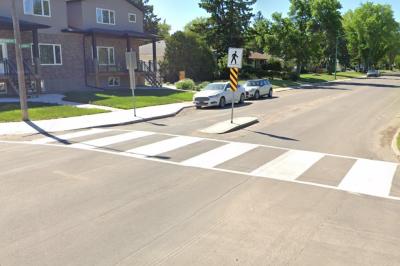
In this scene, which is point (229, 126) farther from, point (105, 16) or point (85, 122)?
point (105, 16)

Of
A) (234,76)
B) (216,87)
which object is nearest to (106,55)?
(216,87)

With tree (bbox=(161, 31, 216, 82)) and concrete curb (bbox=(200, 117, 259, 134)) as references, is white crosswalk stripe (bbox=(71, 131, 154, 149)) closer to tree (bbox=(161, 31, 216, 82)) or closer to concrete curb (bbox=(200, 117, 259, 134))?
concrete curb (bbox=(200, 117, 259, 134))

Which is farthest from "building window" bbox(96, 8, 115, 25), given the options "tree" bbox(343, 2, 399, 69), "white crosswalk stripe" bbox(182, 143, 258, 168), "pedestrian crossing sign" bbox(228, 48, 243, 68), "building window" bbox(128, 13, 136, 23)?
"tree" bbox(343, 2, 399, 69)

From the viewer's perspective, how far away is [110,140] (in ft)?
47.2

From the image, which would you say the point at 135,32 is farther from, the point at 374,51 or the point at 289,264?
the point at 374,51

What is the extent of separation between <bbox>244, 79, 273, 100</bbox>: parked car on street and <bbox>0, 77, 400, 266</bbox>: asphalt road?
18857 mm

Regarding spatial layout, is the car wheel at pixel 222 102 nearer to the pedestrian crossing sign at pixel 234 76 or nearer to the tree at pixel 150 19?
the pedestrian crossing sign at pixel 234 76

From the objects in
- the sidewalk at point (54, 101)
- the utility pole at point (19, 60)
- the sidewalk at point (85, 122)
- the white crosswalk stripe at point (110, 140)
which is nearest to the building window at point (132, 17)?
the sidewalk at point (54, 101)

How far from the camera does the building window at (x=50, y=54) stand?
32.8m

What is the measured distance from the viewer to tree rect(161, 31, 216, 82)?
153 ft

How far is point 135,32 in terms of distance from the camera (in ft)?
129

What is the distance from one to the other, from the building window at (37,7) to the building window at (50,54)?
2269 mm

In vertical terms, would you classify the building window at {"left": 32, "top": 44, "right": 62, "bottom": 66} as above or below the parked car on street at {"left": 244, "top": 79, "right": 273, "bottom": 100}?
above

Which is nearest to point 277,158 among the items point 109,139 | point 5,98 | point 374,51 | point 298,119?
point 109,139
